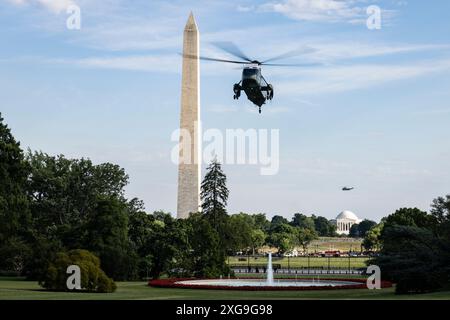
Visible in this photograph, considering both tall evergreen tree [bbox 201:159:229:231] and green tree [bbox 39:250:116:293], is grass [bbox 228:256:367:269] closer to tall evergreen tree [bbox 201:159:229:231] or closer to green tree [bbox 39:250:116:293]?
tall evergreen tree [bbox 201:159:229:231]

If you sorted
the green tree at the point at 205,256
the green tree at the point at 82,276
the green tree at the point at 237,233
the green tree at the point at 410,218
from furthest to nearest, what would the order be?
the green tree at the point at 237,233 < the green tree at the point at 410,218 < the green tree at the point at 205,256 < the green tree at the point at 82,276

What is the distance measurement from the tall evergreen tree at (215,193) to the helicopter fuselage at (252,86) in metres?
67.4

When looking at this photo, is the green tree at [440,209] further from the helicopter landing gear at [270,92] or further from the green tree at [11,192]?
the green tree at [11,192]

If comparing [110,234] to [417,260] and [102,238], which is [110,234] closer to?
[102,238]

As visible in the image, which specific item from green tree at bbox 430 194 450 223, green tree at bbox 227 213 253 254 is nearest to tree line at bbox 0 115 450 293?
green tree at bbox 430 194 450 223

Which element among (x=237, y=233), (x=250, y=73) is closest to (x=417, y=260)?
(x=250, y=73)

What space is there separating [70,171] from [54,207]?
4.36 m

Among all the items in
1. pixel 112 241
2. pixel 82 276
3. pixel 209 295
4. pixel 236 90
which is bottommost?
pixel 209 295

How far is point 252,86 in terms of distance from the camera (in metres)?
47.7

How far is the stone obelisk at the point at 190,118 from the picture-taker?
103188mm

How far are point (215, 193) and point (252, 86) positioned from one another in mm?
69913

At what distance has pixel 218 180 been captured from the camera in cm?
11762

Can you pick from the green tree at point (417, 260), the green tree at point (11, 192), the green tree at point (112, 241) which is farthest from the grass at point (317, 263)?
the green tree at point (417, 260)

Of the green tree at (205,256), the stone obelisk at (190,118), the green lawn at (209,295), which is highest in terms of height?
the stone obelisk at (190,118)
